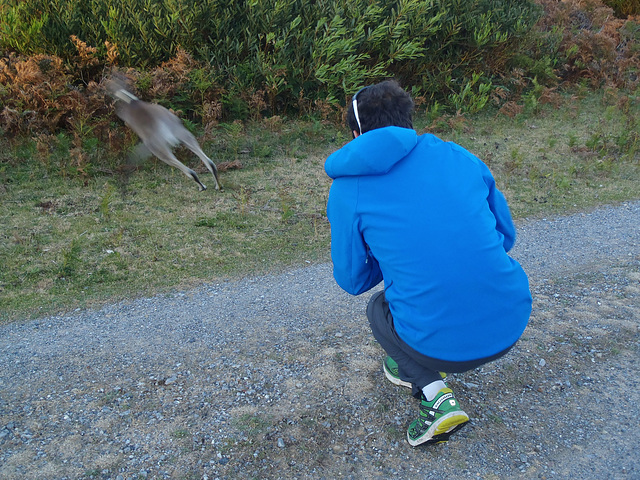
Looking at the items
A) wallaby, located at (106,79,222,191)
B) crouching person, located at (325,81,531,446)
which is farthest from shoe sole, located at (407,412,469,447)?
wallaby, located at (106,79,222,191)

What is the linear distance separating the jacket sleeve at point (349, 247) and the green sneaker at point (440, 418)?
762 millimetres

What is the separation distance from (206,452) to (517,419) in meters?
1.90

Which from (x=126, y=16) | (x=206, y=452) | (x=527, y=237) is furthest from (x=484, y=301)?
(x=126, y=16)

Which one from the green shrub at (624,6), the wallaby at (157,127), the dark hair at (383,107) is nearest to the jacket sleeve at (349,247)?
the dark hair at (383,107)

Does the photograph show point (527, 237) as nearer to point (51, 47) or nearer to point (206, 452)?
point (206, 452)

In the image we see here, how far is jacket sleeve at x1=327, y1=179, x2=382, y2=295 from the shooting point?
2.66 m

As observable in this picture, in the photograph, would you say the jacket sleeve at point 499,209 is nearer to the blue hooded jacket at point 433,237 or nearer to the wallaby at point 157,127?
the blue hooded jacket at point 433,237

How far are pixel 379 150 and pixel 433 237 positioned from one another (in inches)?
18.1

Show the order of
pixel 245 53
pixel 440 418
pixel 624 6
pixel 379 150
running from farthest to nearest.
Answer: pixel 624 6, pixel 245 53, pixel 440 418, pixel 379 150

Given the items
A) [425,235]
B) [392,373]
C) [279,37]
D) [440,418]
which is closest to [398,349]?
[440,418]

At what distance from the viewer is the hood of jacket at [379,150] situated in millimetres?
2449

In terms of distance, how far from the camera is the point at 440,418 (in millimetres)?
3012

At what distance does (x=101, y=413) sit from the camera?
3.41 metres

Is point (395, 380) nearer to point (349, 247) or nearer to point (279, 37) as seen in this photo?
point (349, 247)
